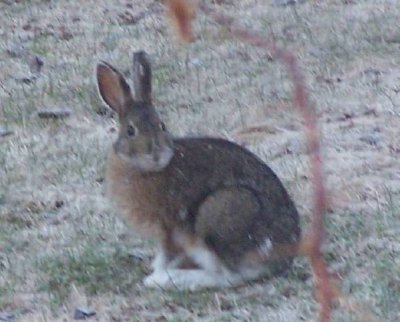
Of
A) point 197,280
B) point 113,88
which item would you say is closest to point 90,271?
point 197,280

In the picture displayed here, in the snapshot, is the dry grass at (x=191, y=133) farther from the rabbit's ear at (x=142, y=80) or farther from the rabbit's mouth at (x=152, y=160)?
the rabbit's ear at (x=142, y=80)

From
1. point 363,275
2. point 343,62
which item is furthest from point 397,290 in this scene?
point 343,62

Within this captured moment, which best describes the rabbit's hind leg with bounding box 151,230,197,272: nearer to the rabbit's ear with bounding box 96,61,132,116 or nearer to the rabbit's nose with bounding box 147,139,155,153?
the rabbit's nose with bounding box 147,139,155,153

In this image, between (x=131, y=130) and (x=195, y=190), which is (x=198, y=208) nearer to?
(x=195, y=190)

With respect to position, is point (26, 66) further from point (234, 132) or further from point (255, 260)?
point (255, 260)

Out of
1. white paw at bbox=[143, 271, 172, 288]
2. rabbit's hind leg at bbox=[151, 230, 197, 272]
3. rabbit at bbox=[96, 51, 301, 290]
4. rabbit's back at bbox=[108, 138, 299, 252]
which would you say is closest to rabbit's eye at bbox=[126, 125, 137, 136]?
rabbit at bbox=[96, 51, 301, 290]

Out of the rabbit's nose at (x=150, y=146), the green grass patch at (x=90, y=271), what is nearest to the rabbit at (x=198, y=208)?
the rabbit's nose at (x=150, y=146)
